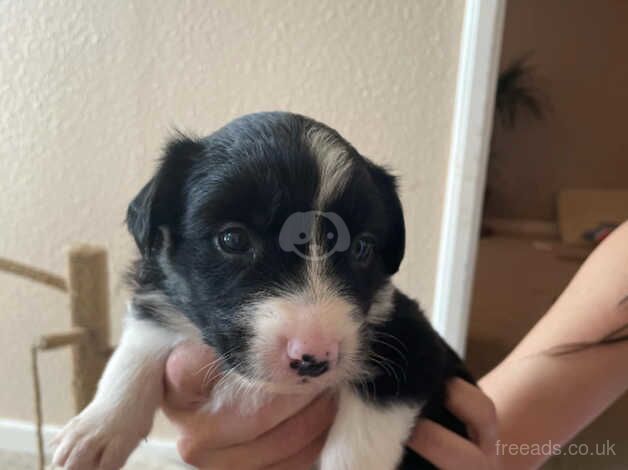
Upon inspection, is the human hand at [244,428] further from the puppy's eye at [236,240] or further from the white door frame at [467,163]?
the white door frame at [467,163]

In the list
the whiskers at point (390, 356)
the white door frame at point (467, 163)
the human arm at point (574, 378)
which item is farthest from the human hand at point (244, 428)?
the white door frame at point (467, 163)

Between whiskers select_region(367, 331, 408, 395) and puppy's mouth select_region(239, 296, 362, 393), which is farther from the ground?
puppy's mouth select_region(239, 296, 362, 393)

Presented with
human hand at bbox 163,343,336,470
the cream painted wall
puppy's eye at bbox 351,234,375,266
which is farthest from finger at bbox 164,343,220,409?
the cream painted wall

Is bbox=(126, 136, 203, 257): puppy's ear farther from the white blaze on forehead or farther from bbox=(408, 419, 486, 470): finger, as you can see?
bbox=(408, 419, 486, 470): finger

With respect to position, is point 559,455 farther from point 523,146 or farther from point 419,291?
point 523,146

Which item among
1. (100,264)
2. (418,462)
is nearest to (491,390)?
(418,462)

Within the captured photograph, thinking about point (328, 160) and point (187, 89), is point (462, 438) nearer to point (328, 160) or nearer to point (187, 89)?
point (328, 160)

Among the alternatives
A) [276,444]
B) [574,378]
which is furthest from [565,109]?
[276,444]
